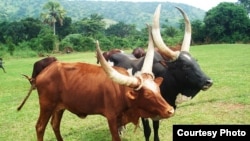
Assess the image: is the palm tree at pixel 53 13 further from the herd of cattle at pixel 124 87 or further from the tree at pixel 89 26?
the herd of cattle at pixel 124 87

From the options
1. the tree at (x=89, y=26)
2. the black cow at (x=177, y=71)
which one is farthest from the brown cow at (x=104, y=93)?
the tree at (x=89, y=26)

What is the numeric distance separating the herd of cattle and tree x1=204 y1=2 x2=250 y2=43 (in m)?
43.3

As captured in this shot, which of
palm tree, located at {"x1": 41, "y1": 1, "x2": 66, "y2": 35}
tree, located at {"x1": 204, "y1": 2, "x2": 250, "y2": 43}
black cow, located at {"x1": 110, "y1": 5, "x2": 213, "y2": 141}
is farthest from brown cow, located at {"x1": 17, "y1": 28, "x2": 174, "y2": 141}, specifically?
palm tree, located at {"x1": 41, "y1": 1, "x2": 66, "y2": 35}

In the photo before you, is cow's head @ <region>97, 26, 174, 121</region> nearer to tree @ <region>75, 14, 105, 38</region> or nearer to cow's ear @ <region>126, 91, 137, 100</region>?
cow's ear @ <region>126, 91, 137, 100</region>

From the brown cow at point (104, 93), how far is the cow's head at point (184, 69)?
579mm

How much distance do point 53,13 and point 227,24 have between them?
27.8m

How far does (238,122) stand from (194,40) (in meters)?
43.1

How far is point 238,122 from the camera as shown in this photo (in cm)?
859

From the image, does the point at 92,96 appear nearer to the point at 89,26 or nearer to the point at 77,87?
the point at 77,87

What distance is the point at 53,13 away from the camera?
187 ft

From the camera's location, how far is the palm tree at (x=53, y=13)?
56375 mm

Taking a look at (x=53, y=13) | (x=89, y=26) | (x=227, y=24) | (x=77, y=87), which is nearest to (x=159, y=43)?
(x=77, y=87)

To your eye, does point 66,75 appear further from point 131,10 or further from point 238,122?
point 131,10

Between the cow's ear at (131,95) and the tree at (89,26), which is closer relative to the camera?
the cow's ear at (131,95)
